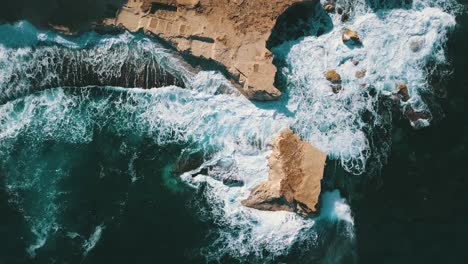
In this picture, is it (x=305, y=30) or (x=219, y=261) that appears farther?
(x=305, y=30)

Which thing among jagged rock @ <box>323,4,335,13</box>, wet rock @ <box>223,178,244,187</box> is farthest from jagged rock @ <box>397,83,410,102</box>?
wet rock @ <box>223,178,244,187</box>

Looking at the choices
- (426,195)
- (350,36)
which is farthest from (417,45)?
(426,195)

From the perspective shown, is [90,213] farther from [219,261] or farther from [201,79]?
[201,79]

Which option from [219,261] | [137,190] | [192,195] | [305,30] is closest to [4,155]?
[137,190]

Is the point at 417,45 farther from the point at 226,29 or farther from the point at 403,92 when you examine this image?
the point at 226,29

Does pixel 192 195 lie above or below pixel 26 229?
above
